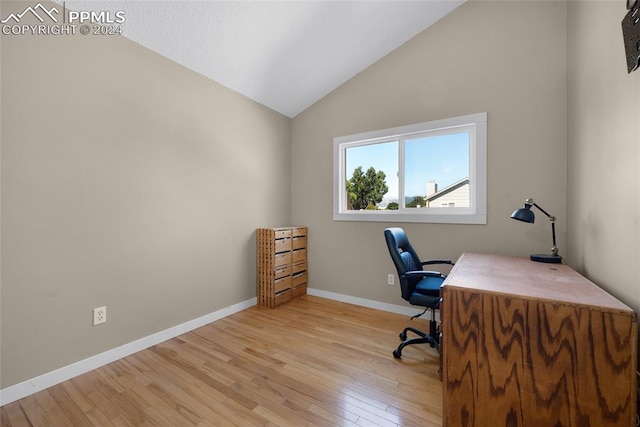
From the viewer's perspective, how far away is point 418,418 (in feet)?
4.52

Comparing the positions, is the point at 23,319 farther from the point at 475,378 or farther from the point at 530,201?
the point at 530,201

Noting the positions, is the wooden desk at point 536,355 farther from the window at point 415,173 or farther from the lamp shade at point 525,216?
the window at point 415,173

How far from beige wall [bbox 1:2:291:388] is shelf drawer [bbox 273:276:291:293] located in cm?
44

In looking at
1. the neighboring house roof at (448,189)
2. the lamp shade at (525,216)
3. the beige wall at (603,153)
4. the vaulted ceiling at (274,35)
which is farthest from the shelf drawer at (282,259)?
the beige wall at (603,153)

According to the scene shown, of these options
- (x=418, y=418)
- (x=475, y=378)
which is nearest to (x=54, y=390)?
(x=418, y=418)

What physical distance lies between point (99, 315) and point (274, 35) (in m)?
2.71

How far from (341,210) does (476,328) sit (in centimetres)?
230

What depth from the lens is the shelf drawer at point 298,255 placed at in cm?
324

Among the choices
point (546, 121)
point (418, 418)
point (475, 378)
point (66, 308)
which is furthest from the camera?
point (546, 121)

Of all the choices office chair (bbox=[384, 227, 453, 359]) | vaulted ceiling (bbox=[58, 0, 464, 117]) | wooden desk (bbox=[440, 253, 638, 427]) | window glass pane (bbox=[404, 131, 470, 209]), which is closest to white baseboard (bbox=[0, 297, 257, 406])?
office chair (bbox=[384, 227, 453, 359])

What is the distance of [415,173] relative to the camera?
2826 mm

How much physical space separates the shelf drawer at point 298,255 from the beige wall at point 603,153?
2.60 metres

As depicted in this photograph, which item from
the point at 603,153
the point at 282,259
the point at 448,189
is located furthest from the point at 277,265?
the point at 603,153

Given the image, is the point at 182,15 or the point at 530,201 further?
the point at 182,15
